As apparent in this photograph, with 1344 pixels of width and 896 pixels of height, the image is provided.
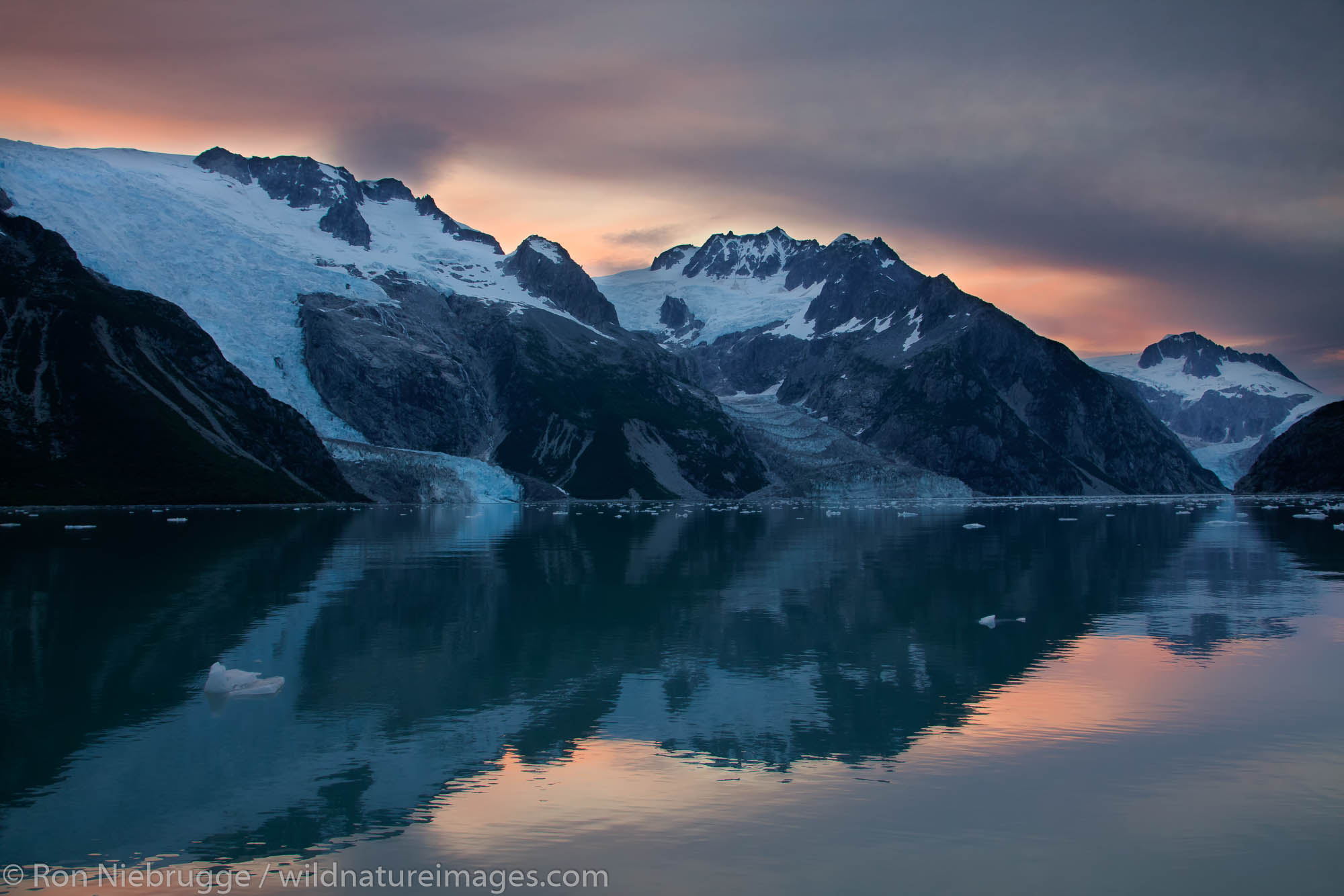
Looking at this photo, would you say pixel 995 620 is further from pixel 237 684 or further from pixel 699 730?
pixel 237 684

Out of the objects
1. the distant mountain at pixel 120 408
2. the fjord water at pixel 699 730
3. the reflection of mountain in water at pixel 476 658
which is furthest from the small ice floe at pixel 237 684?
the distant mountain at pixel 120 408

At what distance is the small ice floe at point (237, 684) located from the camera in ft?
87.5

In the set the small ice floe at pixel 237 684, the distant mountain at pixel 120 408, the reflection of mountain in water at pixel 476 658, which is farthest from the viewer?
the distant mountain at pixel 120 408

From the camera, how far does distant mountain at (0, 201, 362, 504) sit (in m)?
150

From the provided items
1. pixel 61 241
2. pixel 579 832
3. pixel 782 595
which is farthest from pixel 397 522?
pixel 61 241

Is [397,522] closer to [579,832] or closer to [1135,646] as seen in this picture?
[1135,646]

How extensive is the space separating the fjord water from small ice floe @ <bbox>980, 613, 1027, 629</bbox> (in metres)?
0.85

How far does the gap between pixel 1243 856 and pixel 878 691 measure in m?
12.1

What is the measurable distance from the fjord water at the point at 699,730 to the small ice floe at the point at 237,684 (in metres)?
0.56

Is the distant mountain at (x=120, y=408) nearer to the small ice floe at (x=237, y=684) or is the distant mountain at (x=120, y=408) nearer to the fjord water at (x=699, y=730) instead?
the fjord water at (x=699, y=730)

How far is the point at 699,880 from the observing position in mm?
15031

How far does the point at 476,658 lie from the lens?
32062mm

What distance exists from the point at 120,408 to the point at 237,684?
155 metres

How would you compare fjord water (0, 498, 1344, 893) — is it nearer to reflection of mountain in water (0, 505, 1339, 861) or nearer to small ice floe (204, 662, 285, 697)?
reflection of mountain in water (0, 505, 1339, 861)
